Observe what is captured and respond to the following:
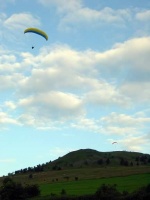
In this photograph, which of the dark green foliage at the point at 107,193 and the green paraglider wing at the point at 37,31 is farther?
the dark green foliage at the point at 107,193

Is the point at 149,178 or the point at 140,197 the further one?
the point at 149,178

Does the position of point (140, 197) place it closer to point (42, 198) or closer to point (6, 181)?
point (42, 198)

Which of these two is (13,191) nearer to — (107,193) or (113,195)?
(107,193)

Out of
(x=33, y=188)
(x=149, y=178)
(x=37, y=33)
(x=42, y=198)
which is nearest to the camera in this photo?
(x=37, y=33)

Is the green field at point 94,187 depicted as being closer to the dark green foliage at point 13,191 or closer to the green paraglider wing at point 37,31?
the dark green foliage at point 13,191

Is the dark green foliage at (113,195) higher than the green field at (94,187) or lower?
lower

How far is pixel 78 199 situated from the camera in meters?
86.1

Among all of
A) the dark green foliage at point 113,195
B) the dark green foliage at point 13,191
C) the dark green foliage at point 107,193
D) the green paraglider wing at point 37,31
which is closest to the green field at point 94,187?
the dark green foliage at point 13,191

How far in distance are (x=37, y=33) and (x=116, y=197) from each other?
3791cm

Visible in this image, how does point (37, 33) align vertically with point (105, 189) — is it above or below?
above

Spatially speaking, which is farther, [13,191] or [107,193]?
[13,191]

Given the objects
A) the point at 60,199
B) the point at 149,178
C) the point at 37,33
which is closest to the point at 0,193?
the point at 60,199

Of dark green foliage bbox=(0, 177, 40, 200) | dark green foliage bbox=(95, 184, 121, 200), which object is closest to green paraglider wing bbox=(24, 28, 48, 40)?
dark green foliage bbox=(95, 184, 121, 200)

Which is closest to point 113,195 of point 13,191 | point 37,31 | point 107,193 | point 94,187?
point 107,193
